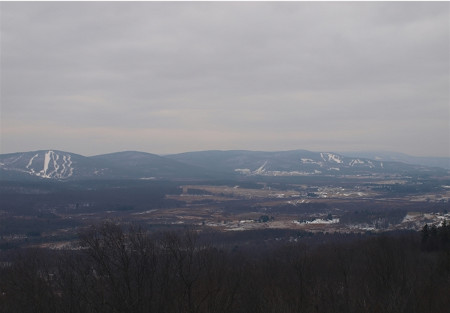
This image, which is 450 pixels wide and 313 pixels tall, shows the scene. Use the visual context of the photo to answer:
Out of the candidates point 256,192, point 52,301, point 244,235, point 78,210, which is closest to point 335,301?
point 52,301

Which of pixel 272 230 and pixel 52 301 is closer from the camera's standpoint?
pixel 52 301

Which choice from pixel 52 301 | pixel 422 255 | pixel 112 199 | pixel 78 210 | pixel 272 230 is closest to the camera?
pixel 52 301

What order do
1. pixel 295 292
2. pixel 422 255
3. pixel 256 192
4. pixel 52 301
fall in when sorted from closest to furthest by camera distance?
pixel 52 301 < pixel 295 292 < pixel 422 255 < pixel 256 192

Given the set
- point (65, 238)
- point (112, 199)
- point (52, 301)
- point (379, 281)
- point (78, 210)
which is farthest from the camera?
point (112, 199)

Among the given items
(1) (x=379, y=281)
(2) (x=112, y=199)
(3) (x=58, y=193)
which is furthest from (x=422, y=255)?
(3) (x=58, y=193)

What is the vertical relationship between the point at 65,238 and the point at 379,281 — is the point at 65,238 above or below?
below

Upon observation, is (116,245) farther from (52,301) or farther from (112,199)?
(112,199)

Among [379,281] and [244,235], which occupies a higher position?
[379,281]

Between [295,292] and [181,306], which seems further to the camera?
[295,292]

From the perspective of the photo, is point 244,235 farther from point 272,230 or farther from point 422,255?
point 422,255
